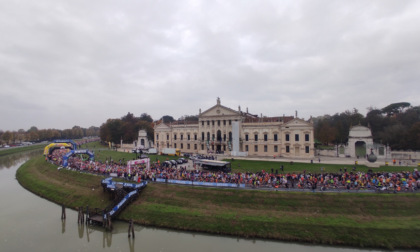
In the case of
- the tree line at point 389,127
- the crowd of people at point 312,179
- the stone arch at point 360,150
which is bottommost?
the crowd of people at point 312,179

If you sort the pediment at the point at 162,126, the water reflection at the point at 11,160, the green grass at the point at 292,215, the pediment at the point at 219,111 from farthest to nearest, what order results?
the pediment at the point at 162,126
the water reflection at the point at 11,160
the pediment at the point at 219,111
the green grass at the point at 292,215

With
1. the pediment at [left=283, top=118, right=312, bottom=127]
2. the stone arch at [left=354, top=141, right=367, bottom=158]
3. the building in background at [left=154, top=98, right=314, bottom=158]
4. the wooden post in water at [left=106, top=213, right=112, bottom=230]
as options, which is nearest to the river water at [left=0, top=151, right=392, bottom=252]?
the wooden post in water at [left=106, top=213, right=112, bottom=230]

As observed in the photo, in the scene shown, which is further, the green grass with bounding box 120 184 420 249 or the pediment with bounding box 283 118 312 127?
the pediment with bounding box 283 118 312 127

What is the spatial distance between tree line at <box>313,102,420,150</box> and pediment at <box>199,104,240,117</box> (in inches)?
970

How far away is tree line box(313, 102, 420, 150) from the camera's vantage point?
1860 inches

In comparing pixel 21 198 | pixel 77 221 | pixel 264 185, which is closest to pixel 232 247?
pixel 264 185

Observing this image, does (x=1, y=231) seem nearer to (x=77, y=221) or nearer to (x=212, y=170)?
(x=77, y=221)

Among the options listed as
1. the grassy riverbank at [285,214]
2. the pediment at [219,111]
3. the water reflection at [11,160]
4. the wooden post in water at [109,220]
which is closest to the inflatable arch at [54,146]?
the water reflection at [11,160]

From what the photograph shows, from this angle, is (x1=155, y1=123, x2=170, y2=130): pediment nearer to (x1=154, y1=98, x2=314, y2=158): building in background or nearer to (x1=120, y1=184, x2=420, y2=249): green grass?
(x1=154, y1=98, x2=314, y2=158): building in background

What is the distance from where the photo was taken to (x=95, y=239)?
67.7 feet

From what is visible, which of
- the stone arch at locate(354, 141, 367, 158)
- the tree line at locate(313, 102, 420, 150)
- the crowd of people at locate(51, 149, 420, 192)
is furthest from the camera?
the stone arch at locate(354, 141, 367, 158)

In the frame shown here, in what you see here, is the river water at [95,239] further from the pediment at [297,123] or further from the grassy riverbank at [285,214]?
the pediment at [297,123]

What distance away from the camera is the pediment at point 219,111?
55.5 m

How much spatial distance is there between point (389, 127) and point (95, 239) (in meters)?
64.7
